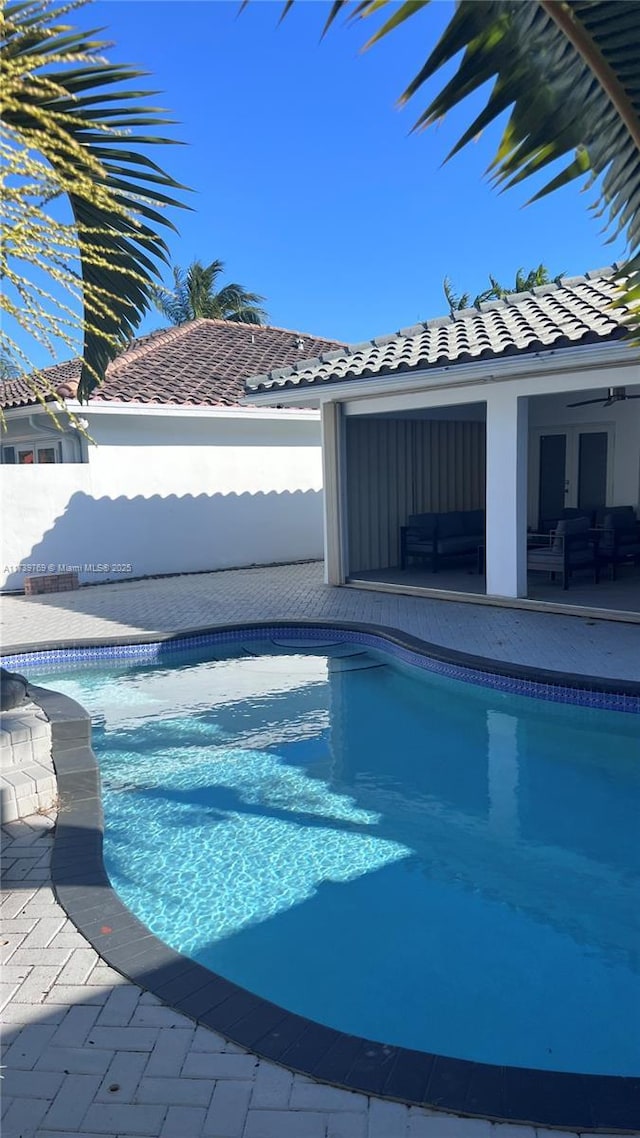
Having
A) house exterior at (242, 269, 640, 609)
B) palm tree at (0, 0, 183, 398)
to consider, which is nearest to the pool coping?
palm tree at (0, 0, 183, 398)

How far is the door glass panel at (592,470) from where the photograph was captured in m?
18.2

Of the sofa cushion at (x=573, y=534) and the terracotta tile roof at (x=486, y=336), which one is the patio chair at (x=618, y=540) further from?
the terracotta tile roof at (x=486, y=336)

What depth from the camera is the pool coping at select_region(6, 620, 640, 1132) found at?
9.57ft

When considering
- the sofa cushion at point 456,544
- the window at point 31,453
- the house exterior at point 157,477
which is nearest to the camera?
the sofa cushion at point 456,544

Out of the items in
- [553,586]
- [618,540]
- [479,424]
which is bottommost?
[553,586]

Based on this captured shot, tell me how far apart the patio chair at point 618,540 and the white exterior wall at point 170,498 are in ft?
27.0

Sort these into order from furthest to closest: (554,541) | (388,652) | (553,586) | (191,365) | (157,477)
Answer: (191,365), (157,477), (553,586), (554,541), (388,652)

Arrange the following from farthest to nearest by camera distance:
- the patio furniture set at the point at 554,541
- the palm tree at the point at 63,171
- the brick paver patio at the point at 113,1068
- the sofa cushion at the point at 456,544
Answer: the sofa cushion at the point at 456,544, the patio furniture set at the point at 554,541, the palm tree at the point at 63,171, the brick paver patio at the point at 113,1068

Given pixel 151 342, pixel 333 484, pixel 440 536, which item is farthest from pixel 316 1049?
pixel 151 342

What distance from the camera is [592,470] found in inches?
728

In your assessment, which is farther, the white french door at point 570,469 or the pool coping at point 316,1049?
the white french door at point 570,469

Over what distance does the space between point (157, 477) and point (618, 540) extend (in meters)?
9.93

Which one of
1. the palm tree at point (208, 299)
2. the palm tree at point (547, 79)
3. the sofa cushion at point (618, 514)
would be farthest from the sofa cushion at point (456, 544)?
the palm tree at point (208, 299)

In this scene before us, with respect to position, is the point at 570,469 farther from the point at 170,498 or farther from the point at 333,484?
the point at 170,498
